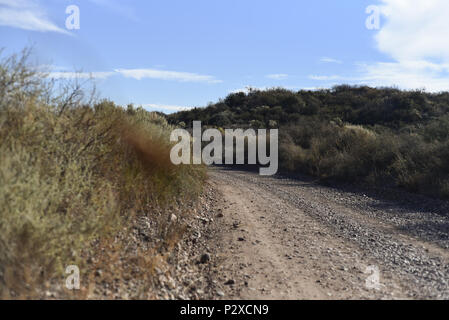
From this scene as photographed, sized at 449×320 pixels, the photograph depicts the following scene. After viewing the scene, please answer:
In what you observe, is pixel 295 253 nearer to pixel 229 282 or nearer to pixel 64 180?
pixel 229 282

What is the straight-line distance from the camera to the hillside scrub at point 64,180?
3.54 meters

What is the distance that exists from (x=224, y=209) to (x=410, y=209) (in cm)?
482

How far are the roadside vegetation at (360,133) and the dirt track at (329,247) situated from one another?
6.30 feet

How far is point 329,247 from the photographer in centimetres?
616

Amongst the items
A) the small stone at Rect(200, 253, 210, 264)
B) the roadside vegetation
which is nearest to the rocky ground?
the small stone at Rect(200, 253, 210, 264)

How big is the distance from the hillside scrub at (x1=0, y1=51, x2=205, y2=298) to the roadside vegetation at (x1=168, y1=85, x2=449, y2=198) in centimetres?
825

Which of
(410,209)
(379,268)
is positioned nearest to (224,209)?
(379,268)

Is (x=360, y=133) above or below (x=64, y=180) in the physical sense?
above

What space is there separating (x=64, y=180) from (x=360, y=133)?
15.1 m

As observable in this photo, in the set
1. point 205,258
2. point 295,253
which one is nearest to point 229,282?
point 205,258

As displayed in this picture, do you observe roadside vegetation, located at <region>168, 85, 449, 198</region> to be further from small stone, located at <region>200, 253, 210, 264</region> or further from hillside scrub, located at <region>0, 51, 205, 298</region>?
hillside scrub, located at <region>0, 51, 205, 298</region>

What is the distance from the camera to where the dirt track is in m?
4.50
